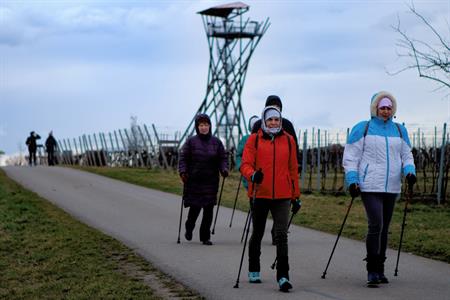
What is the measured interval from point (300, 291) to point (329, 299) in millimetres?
530

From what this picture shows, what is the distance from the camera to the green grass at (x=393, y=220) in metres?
12.6

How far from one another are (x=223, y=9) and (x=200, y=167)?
34.6 m

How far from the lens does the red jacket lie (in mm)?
8844

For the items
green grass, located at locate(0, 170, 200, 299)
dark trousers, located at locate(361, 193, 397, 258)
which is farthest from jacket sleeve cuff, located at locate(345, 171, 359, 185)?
green grass, located at locate(0, 170, 200, 299)

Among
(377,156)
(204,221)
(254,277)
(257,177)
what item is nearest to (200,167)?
(204,221)

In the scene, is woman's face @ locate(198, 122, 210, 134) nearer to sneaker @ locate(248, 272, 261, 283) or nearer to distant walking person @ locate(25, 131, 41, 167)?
sneaker @ locate(248, 272, 261, 283)

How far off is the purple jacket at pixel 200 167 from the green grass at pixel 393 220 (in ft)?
8.76

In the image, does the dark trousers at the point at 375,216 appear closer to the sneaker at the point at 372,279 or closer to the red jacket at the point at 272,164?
the sneaker at the point at 372,279

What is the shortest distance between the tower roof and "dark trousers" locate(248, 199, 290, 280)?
37.9 metres

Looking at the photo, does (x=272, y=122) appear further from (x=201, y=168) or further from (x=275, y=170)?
(x=201, y=168)

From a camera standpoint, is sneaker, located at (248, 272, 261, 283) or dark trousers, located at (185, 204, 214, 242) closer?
sneaker, located at (248, 272, 261, 283)

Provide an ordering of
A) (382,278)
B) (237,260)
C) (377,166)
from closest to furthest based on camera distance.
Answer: (377,166) < (382,278) < (237,260)

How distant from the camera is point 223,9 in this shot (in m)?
46.5

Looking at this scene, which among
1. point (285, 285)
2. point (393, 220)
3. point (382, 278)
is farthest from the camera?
point (393, 220)
